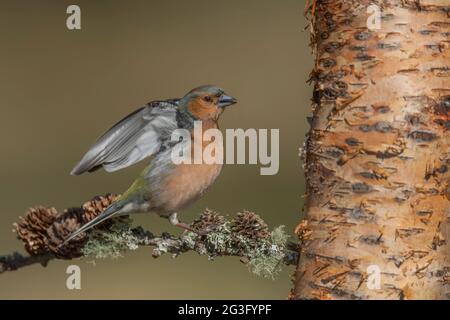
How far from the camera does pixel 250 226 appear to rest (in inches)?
104

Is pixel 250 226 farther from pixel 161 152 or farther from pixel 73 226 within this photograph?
pixel 161 152

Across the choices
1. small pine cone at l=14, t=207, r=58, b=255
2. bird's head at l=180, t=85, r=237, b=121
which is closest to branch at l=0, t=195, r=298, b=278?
small pine cone at l=14, t=207, r=58, b=255

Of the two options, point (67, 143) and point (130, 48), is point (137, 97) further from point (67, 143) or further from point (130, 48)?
point (130, 48)

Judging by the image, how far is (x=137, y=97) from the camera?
8.68m

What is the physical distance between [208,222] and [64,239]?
0.37 metres

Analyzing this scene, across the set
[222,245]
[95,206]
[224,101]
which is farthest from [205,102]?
[222,245]

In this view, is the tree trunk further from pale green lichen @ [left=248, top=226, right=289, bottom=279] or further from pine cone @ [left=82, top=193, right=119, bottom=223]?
pine cone @ [left=82, top=193, right=119, bottom=223]

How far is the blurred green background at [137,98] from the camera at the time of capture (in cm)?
622

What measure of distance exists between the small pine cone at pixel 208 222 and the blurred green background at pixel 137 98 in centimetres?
299

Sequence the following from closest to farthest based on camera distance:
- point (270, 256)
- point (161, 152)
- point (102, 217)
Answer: point (270, 256) < point (102, 217) < point (161, 152)

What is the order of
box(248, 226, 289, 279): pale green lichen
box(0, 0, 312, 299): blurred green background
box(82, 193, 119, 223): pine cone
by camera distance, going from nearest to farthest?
box(248, 226, 289, 279): pale green lichen
box(82, 193, 119, 223): pine cone
box(0, 0, 312, 299): blurred green background

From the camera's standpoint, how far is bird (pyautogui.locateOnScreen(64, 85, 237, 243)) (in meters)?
2.97

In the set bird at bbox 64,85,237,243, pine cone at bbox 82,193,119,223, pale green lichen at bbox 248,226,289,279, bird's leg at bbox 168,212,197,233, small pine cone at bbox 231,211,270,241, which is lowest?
pale green lichen at bbox 248,226,289,279

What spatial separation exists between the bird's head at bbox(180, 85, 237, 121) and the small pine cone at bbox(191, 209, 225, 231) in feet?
1.72
